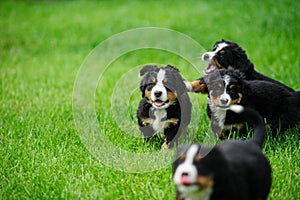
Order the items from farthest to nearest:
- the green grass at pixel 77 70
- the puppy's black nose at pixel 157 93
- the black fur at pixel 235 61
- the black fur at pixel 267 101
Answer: the black fur at pixel 235 61
the black fur at pixel 267 101
the puppy's black nose at pixel 157 93
the green grass at pixel 77 70

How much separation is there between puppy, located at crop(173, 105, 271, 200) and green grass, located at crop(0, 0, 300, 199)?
72 centimetres

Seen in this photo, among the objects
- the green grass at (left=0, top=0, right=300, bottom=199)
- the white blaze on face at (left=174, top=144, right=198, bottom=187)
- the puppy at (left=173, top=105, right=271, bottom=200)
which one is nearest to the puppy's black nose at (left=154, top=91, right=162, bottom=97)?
the green grass at (left=0, top=0, right=300, bottom=199)

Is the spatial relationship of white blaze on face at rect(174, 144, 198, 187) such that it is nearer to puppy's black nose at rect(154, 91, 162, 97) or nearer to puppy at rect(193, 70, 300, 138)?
puppy's black nose at rect(154, 91, 162, 97)

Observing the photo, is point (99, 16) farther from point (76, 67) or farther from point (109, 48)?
point (76, 67)

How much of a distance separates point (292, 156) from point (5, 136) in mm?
3091

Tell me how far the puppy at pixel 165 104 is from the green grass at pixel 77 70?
24cm

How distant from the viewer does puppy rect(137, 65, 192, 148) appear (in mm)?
4355

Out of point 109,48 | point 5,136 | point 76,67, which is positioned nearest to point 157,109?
point 5,136

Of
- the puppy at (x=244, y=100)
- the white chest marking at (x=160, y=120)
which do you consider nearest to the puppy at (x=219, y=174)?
the puppy at (x=244, y=100)

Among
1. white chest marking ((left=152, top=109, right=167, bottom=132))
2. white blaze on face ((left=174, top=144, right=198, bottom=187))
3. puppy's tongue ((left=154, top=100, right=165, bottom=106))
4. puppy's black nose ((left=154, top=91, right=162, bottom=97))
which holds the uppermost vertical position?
puppy's black nose ((left=154, top=91, right=162, bottom=97))

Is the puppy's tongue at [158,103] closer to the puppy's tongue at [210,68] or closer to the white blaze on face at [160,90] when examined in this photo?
the white blaze on face at [160,90]

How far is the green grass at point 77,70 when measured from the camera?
12.0 feet

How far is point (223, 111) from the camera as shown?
448 cm

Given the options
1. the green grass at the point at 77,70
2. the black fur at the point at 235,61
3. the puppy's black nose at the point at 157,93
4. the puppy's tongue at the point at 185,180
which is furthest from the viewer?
the black fur at the point at 235,61
